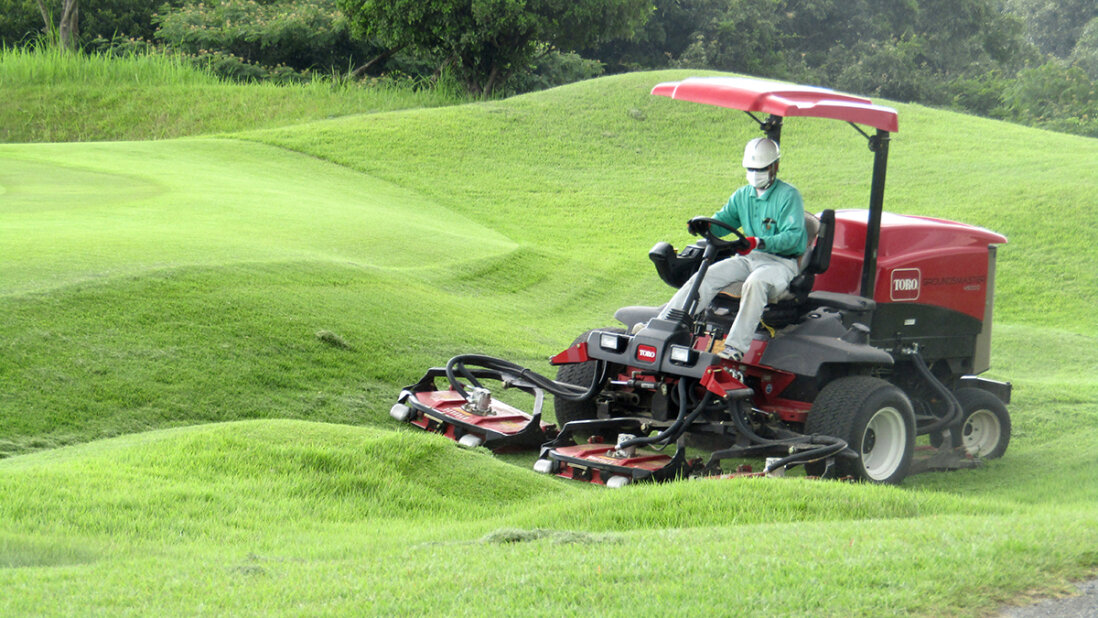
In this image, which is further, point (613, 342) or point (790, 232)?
point (613, 342)

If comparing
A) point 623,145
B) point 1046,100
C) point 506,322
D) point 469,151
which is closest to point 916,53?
point 1046,100

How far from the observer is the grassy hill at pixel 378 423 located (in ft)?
12.4

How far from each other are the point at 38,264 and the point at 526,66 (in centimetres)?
2487

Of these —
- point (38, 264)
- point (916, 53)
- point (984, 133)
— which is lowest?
point (38, 264)

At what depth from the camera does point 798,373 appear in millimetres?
6328

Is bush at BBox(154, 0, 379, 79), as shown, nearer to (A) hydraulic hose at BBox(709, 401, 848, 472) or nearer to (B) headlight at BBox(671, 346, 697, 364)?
(B) headlight at BBox(671, 346, 697, 364)

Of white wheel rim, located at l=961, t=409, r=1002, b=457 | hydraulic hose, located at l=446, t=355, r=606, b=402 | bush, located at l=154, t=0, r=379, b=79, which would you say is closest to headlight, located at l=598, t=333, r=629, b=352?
hydraulic hose, located at l=446, t=355, r=606, b=402

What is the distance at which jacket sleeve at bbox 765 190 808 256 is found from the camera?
6.52 m

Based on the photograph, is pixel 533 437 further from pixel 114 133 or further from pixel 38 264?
pixel 114 133

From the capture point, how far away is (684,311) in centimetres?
653

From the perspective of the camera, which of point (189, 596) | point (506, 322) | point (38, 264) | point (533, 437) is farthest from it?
point (506, 322)

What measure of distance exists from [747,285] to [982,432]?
2402 millimetres

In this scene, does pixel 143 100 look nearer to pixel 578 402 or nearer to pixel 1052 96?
pixel 578 402

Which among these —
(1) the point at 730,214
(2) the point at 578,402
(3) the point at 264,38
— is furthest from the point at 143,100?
(1) the point at 730,214
